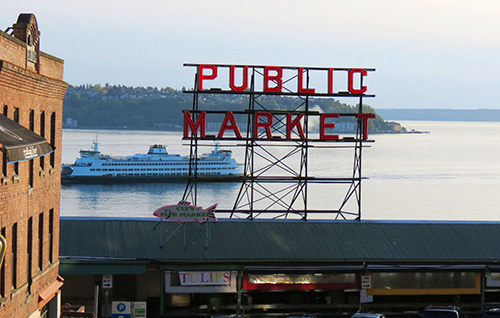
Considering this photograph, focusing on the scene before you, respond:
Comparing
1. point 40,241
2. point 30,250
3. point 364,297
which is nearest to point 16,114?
point 30,250

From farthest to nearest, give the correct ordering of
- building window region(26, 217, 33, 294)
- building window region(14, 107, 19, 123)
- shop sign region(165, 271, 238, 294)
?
shop sign region(165, 271, 238, 294)
building window region(26, 217, 33, 294)
building window region(14, 107, 19, 123)

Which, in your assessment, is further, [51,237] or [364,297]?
[364,297]

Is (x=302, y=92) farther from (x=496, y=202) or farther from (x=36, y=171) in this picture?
(x=496, y=202)

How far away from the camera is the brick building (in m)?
19.7

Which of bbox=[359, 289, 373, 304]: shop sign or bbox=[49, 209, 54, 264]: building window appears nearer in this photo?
bbox=[49, 209, 54, 264]: building window

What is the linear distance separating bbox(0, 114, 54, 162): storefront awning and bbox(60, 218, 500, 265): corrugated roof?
544 inches

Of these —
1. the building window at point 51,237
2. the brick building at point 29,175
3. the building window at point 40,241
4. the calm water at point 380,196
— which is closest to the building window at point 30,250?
the brick building at point 29,175

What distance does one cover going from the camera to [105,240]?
3241 cm

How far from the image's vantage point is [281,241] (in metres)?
33.6

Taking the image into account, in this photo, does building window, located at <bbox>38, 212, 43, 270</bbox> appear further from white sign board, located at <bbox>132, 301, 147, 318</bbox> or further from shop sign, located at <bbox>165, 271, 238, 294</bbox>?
shop sign, located at <bbox>165, 271, 238, 294</bbox>

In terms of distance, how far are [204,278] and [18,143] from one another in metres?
16.5

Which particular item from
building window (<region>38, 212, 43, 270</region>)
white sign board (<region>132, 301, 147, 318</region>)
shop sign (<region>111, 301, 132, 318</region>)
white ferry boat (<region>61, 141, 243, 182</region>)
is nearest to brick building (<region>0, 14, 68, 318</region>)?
building window (<region>38, 212, 43, 270</region>)

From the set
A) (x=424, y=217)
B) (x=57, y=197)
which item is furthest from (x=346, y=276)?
(x=424, y=217)

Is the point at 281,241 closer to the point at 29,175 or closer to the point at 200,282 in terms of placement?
the point at 200,282
